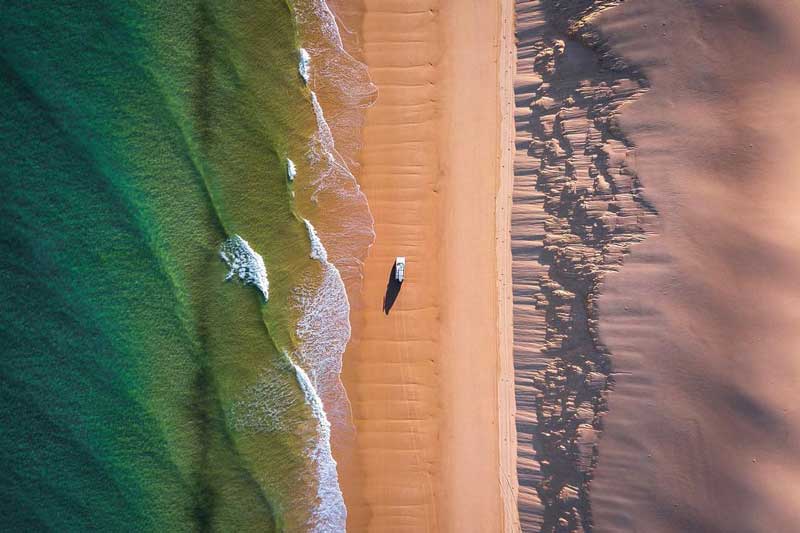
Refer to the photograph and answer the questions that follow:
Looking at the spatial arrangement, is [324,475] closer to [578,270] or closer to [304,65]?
[578,270]

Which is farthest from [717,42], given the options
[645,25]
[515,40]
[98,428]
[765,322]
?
[98,428]

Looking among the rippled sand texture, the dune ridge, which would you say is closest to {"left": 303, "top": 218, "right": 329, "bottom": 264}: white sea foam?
the dune ridge

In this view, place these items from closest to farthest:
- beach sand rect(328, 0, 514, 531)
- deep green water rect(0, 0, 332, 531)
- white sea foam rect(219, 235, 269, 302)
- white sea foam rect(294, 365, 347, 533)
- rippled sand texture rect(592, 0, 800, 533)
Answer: rippled sand texture rect(592, 0, 800, 533) < deep green water rect(0, 0, 332, 531) < white sea foam rect(219, 235, 269, 302) < white sea foam rect(294, 365, 347, 533) < beach sand rect(328, 0, 514, 531)

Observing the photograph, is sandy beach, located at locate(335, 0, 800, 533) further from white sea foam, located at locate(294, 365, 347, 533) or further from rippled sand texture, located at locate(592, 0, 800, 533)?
white sea foam, located at locate(294, 365, 347, 533)

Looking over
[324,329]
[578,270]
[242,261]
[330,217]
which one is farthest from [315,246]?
[578,270]

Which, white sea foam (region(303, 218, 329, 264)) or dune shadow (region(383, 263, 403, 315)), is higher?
white sea foam (region(303, 218, 329, 264))

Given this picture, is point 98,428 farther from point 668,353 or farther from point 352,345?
point 668,353

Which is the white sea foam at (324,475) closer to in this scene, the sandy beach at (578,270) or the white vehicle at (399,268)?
the sandy beach at (578,270)
